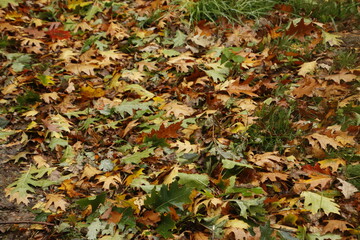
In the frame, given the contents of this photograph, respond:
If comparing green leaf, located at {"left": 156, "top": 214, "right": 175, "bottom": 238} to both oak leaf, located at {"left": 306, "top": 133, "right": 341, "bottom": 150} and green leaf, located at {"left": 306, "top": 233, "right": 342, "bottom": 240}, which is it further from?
oak leaf, located at {"left": 306, "top": 133, "right": 341, "bottom": 150}

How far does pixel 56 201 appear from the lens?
208 cm

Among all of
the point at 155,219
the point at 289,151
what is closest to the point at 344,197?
the point at 289,151

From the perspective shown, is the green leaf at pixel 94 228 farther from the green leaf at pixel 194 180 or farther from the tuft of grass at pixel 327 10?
the tuft of grass at pixel 327 10

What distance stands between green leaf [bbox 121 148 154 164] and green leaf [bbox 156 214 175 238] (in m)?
0.52

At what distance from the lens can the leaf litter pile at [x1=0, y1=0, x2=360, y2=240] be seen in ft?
6.41

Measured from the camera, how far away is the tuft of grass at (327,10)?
3833mm

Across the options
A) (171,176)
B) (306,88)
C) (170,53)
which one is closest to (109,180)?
(171,176)

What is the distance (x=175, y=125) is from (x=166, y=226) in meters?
0.78

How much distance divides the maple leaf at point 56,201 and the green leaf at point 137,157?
48 centimetres

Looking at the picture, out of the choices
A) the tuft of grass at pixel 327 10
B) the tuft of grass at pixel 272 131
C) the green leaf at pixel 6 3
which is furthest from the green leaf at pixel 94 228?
the tuft of grass at pixel 327 10

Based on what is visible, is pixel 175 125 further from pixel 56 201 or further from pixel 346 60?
pixel 346 60

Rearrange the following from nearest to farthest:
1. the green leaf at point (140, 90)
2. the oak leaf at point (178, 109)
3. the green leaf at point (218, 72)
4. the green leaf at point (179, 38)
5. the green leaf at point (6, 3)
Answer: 1. the oak leaf at point (178, 109)
2. the green leaf at point (140, 90)
3. the green leaf at point (218, 72)
4. the green leaf at point (179, 38)
5. the green leaf at point (6, 3)

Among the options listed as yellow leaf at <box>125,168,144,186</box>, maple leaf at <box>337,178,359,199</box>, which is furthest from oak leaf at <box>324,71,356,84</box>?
yellow leaf at <box>125,168,144,186</box>

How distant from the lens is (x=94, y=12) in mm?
3883
